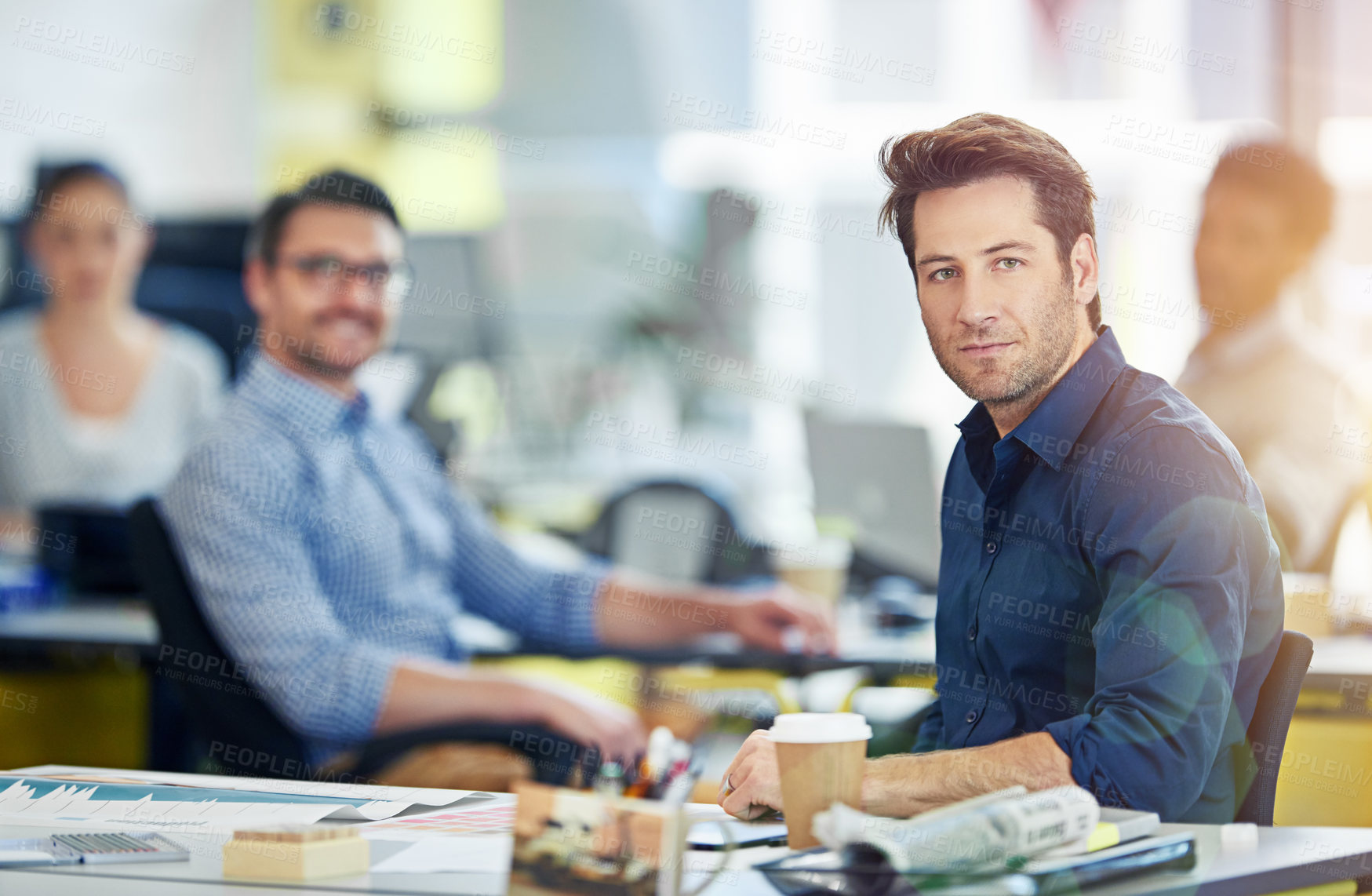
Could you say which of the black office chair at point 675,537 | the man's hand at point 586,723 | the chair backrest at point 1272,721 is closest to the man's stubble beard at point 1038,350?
the chair backrest at point 1272,721

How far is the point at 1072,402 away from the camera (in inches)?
55.0

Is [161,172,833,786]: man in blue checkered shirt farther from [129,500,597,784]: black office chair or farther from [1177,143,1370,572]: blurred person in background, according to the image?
[1177,143,1370,572]: blurred person in background

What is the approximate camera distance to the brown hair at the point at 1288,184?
2.71 meters

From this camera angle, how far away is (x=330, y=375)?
2.58 metres

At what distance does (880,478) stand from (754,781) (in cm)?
173

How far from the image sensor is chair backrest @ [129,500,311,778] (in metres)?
2.18

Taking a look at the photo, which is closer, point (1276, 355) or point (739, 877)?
point (739, 877)

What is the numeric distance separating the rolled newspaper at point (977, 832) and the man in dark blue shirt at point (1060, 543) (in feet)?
0.39

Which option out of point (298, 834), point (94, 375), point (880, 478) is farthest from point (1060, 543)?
point (94, 375)

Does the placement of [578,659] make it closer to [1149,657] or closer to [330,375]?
[330,375]

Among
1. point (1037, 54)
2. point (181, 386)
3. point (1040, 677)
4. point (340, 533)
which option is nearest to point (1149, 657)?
point (1040, 677)

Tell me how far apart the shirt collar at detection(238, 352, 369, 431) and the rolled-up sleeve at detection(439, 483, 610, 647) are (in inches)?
16.9

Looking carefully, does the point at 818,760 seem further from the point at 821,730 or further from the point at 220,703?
the point at 220,703

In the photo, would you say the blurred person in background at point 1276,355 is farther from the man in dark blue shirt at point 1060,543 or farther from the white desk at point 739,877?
the white desk at point 739,877
